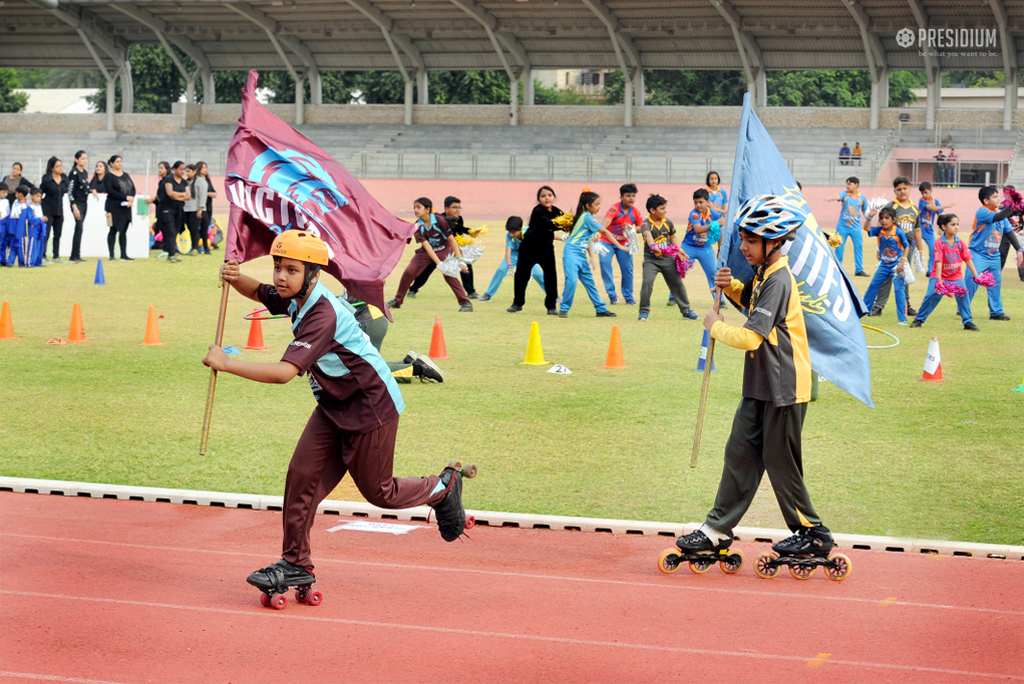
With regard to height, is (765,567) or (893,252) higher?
(893,252)

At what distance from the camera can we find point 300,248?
5594mm

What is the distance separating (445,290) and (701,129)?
32.6 m

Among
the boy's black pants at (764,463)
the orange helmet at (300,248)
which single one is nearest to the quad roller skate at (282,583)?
the orange helmet at (300,248)

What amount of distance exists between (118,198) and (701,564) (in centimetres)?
2067

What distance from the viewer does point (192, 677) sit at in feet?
16.1

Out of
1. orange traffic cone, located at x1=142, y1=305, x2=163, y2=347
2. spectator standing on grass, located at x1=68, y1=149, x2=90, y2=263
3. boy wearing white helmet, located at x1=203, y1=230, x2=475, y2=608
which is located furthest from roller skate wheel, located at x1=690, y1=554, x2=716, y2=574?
spectator standing on grass, located at x1=68, y1=149, x2=90, y2=263

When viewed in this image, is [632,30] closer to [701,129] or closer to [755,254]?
[701,129]

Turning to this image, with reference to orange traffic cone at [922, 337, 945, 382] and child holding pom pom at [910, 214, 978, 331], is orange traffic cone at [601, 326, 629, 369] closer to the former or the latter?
orange traffic cone at [922, 337, 945, 382]

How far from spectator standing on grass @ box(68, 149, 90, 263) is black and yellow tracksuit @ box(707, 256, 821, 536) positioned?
20482mm

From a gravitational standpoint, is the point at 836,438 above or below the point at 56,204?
below

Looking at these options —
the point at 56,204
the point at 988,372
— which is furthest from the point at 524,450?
the point at 56,204

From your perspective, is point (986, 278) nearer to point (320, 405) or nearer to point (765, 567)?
point (765, 567)

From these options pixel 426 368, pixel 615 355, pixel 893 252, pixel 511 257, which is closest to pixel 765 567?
pixel 426 368

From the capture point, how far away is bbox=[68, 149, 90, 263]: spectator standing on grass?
2423 cm
